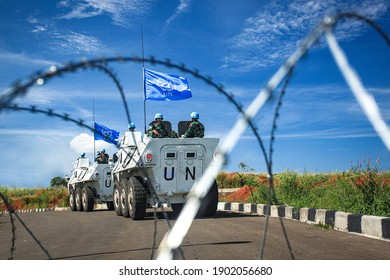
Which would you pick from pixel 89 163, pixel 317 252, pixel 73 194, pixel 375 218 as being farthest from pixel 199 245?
pixel 73 194

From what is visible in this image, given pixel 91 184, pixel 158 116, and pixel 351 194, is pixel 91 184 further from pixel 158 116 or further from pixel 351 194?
pixel 351 194

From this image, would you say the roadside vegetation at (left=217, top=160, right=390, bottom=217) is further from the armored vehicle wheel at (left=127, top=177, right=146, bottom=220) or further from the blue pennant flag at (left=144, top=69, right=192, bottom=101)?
the blue pennant flag at (left=144, top=69, right=192, bottom=101)

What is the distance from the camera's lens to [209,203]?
10586mm

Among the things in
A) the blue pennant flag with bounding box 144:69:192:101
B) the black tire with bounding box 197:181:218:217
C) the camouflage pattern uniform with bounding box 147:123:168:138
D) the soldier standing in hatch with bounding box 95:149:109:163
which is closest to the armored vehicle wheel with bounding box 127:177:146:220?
the camouflage pattern uniform with bounding box 147:123:168:138

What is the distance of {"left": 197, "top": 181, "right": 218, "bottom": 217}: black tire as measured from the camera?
10.5m

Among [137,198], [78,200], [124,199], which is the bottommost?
[78,200]

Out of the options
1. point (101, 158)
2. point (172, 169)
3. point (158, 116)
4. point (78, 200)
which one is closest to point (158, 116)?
point (158, 116)

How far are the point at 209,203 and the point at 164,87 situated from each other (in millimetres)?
4757

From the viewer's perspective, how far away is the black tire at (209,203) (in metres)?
10.5

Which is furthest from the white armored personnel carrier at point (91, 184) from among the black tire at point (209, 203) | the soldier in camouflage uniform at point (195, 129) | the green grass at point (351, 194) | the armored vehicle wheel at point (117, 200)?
the green grass at point (351, 194)

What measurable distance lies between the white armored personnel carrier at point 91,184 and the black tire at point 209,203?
6830 millimetres

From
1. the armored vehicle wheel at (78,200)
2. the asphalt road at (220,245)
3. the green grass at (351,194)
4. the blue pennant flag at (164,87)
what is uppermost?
the blue pennant flag at (164,87)

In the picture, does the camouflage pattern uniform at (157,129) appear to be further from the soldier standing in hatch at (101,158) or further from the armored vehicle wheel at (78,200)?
the armored vehicle wheel at (78,200)

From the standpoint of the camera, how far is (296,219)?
32.2 ft
